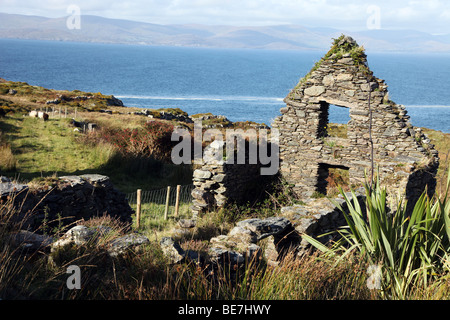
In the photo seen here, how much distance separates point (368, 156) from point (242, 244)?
7.24m

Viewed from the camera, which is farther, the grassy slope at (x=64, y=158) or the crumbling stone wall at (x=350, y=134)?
the grassy slope at (x=64, y=158)

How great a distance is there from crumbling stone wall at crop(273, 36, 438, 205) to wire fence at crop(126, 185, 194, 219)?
3.40m

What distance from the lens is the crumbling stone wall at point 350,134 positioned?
1245 centimetres

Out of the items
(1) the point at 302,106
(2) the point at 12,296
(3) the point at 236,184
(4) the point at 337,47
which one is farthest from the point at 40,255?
(4) the point at 337,47

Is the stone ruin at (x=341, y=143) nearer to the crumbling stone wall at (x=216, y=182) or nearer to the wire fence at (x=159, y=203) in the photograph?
the crumbling stone wall at (x=216, y=182)

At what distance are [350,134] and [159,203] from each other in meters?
6.27

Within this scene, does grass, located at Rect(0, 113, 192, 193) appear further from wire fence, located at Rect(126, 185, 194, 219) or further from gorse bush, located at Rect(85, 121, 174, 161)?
wire fence, located at Rect(126, 185, 194, 219)

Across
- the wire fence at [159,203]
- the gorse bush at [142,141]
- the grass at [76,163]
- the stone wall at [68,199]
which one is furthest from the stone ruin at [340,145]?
the gorse bush at [142,141]

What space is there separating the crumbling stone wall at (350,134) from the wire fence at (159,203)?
3395 mm

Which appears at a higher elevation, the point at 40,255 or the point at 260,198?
the point at 40,255

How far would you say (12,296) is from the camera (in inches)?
157

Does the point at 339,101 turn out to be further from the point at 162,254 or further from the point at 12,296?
the point at 12,296

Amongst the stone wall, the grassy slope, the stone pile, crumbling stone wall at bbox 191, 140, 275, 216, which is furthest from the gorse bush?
the stone pile

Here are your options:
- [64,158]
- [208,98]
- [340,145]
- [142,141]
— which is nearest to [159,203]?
[340,145]
